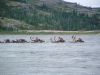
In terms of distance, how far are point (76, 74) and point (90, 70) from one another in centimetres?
341

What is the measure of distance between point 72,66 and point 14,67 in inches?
259

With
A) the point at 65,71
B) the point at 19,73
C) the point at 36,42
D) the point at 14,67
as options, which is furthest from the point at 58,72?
the point at 36,42

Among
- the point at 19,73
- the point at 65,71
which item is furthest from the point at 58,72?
the point at 19,73

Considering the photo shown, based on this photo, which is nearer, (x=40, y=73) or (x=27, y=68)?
(x=40, y=73)

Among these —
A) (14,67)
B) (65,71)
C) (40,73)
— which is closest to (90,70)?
(65,71)

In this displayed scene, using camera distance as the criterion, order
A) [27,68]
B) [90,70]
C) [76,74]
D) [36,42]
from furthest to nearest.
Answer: [36,42]
[27,68]
[90,70]
[76,74]

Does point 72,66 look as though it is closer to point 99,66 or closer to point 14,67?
point 99,66

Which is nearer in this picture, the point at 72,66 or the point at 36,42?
the point at 72,66

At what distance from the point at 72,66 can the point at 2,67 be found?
7922mm

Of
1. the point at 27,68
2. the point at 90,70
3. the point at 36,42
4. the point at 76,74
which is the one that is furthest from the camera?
the point at 36,42

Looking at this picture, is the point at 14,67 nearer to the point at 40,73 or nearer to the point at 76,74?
the point at 40,73

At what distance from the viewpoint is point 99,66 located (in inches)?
1916

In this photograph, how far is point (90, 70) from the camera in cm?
4503

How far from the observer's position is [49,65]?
166 feet
